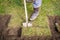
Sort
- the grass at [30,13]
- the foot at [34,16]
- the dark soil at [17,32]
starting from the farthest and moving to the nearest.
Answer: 1. the foot at [34,16]
2. the grass at [30,13]
3. the dark soil at [17,32]

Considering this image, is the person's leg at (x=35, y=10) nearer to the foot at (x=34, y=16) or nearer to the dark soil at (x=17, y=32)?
the foot at (x=34, y=16)

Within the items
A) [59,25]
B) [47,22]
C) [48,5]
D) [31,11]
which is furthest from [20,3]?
[59,25]

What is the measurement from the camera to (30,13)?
308 centimetres

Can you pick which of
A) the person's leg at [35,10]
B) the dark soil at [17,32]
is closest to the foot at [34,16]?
the person's leg at [35,10]

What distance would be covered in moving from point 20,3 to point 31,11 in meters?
0.43

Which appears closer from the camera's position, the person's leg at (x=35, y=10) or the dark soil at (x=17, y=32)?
the dark soil at (x=17, y=32)

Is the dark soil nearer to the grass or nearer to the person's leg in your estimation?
the grass

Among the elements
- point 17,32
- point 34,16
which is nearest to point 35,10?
point 34,16

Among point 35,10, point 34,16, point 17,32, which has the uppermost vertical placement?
point 35,10

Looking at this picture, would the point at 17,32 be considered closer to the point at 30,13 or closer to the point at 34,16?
the point at 34,16

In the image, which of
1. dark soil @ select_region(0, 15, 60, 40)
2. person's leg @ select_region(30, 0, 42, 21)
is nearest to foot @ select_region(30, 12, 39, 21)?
person's leg @ select_region(30, 0, 42, 21)

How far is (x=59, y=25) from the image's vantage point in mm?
2795

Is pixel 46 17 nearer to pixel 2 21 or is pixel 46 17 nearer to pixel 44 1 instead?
pixel 44 1

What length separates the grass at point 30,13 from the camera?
2.67 meters
